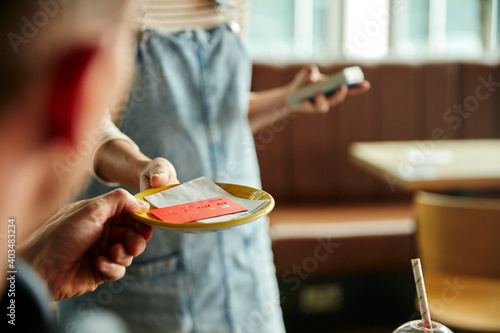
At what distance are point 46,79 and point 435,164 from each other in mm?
1778

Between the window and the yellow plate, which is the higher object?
the window

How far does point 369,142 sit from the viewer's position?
2553mm

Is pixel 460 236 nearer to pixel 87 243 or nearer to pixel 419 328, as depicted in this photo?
pixel 419 328

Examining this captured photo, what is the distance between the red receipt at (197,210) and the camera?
53 centimetres

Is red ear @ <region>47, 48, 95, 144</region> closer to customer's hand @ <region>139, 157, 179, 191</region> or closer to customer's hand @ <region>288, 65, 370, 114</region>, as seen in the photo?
customer's hand @ <region>139, 157, 179, 191</region>

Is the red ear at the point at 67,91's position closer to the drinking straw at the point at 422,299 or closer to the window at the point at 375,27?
the drinking straw at the point at 422,299

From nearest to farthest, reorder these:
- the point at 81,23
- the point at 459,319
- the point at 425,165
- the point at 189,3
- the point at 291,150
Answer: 1. the point at 81,23
2. the point at 189,3
3. the point at 459,319
4. the point at 425,165
5. the point at 291,150

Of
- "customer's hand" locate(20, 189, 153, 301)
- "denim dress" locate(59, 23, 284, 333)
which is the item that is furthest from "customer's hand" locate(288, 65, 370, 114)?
"customer's hand" locate(20, 189, 153, 301)

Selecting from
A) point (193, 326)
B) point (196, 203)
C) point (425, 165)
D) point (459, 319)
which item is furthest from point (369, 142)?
point (196, 203)

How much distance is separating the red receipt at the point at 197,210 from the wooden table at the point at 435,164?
1.23 m

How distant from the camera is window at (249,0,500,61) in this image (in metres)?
3.11

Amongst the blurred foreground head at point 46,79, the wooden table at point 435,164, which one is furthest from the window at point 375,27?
the blurred foreground head at point 46,79

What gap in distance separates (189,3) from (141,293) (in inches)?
16.6

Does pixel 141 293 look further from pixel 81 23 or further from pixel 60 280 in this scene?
pixel 81 23
